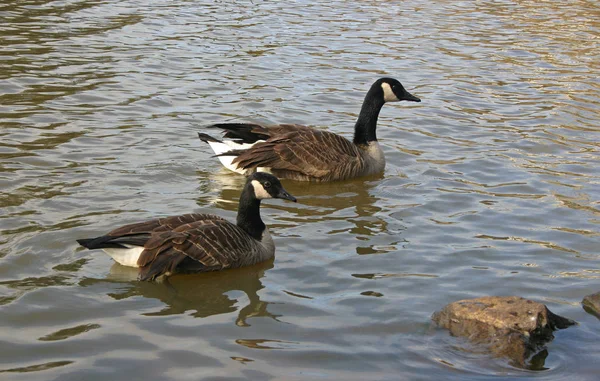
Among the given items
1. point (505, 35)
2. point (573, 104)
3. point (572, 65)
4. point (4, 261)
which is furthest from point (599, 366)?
point (505, 35)

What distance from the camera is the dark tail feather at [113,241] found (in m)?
8.10

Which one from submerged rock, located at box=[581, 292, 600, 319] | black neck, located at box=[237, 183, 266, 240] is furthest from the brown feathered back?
submerged rock, located at box=[581, 292, 600, 319]

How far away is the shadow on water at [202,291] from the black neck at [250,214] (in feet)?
1.46

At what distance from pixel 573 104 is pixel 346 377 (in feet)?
32.2

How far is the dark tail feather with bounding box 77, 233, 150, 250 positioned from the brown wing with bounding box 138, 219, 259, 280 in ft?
0.25

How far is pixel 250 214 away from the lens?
9367 millimetres

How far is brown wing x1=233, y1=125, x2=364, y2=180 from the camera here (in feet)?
39.2

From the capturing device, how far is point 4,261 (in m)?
8.45

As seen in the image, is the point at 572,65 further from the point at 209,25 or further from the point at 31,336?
the point at 31,336

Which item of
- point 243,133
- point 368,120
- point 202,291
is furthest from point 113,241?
point 368,120

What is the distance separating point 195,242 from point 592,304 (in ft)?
12.1

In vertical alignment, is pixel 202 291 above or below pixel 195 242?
below

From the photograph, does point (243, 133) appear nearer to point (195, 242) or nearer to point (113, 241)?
point (195, 242)

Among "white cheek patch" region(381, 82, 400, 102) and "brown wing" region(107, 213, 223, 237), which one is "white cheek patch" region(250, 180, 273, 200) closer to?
"brown wing" region(107, 213, 223, 237)
